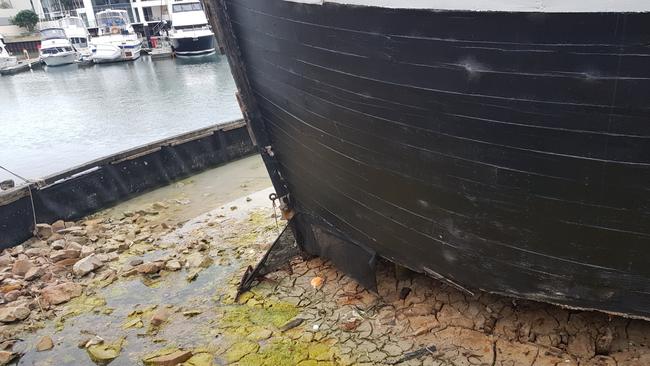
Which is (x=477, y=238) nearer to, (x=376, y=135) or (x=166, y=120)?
(x=376, y=135)

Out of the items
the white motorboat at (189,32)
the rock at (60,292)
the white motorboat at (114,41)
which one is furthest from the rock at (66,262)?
the white motorboat at (114,41)

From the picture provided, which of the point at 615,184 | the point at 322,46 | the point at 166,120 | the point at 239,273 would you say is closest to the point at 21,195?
the point at 239,273

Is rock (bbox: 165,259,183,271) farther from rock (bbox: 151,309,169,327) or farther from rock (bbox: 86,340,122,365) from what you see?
rock (bbox: 86,340,122,365)

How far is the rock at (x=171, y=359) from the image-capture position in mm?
3748

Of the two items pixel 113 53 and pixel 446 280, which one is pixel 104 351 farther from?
pixel 113 53

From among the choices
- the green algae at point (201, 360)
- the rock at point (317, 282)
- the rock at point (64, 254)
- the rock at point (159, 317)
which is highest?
the rock at point (317, 282)

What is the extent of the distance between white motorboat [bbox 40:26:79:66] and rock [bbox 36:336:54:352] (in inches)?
1362

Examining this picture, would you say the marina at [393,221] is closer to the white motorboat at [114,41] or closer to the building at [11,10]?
the white motorboat at [114,41]

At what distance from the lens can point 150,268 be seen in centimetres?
540

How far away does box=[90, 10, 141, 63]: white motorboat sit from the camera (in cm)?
3441

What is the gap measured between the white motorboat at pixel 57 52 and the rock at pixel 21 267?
32805 millimetres

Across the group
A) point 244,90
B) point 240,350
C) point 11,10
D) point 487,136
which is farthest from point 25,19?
point 487,136

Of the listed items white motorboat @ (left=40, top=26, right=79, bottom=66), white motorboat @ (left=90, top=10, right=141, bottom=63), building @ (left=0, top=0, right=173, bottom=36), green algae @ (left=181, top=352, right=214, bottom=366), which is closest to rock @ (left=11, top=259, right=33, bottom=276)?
green algae @ (left=181, top=352, right=214, bottom=366)

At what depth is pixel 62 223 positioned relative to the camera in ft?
23.1
